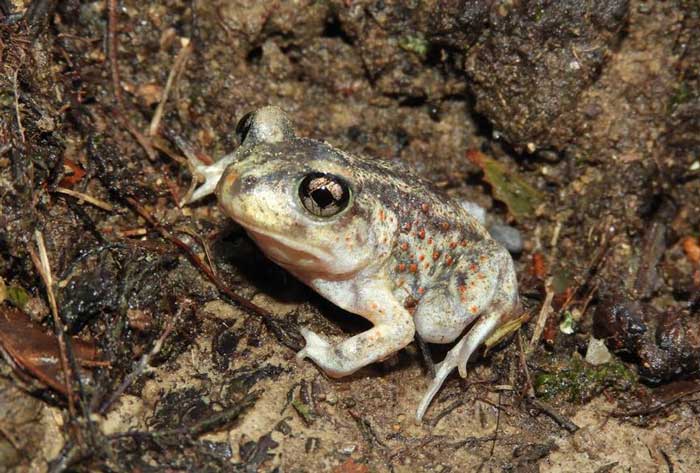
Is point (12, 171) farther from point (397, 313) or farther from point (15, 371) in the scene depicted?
point (397, 313)

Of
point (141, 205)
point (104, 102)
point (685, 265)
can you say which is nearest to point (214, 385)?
point (141, 205)

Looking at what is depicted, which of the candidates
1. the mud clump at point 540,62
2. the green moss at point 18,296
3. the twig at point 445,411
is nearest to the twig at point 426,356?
the twig at point 445,411

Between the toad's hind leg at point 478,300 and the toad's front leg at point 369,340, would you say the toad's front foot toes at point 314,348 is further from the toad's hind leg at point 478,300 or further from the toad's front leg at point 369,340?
the toad's hind leg at point 478,300

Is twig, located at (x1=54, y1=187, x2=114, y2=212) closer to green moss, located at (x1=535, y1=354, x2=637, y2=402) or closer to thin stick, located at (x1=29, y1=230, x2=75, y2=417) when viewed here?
thin stick, located at (x1=29, y1=230, x2=75, y2=417)

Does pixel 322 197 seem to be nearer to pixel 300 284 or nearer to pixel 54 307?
pixel 300 284

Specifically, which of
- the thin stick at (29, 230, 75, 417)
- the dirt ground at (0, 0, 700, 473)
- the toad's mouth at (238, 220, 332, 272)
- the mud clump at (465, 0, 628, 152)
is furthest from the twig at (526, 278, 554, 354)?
the thin stick at (29, 230, 75, 417)

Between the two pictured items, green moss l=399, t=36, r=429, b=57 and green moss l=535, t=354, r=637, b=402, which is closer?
green moss l=535, t=354, r=637, b=402
